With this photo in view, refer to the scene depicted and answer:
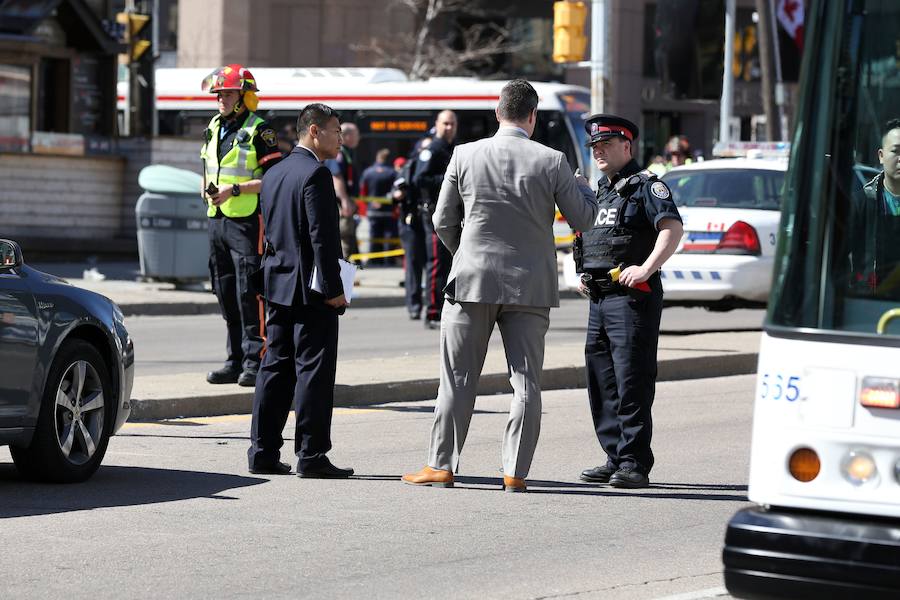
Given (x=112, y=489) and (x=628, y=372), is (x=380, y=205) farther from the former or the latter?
(x=112, y=489)

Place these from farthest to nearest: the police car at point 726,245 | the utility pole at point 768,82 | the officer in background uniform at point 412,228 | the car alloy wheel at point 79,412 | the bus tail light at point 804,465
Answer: the utility pole at point 768,82, the officer in background uniform at point 412,228, the police car at point 726,245, the car alloy wheel at point 79,412, the bus tail light at point 804,465

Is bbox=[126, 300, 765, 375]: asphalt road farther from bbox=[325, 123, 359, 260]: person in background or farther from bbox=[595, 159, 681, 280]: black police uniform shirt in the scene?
bbox=[595, 159, 681, 280]: black police uniform shirt

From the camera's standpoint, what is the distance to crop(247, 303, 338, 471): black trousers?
359 inches

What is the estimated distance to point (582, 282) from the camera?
9312 mm

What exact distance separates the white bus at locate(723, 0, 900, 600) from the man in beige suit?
312 centimetres

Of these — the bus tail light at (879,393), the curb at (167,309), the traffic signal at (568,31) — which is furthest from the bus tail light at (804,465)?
Answer: the traffic signal at (568,31)

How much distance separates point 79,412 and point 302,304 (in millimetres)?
1225

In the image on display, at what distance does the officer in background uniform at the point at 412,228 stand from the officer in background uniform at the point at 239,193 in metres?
4.98

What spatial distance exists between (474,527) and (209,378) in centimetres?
480

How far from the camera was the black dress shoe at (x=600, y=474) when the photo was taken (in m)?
9.30

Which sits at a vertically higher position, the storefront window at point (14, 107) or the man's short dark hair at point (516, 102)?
the storefront window at point (14, 107)

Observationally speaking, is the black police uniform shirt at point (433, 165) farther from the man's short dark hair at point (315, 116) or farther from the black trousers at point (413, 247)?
the man's short dark hair at point (315, 116)

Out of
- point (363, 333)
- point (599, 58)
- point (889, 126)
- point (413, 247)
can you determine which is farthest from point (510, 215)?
point (599, 58)

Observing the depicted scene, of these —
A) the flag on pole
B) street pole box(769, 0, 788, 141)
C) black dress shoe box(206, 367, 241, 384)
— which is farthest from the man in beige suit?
street pole box(769, 0, 788, 141)
